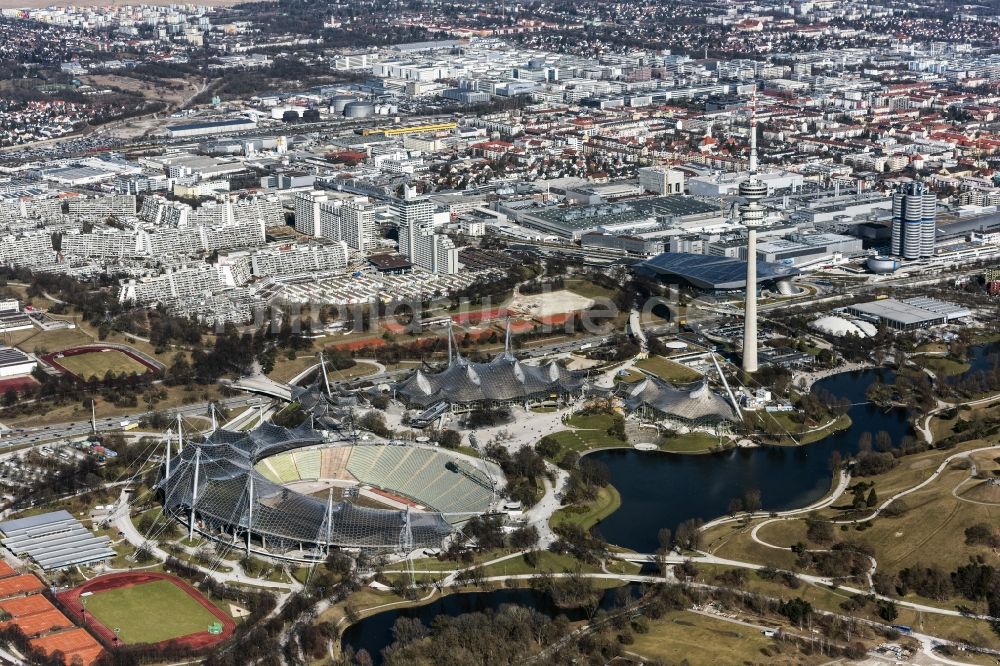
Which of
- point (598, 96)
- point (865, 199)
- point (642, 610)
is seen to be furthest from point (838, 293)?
point (598, 96)

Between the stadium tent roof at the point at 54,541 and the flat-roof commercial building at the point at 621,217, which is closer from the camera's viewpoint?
the stadium tent roof at the point at 54,541

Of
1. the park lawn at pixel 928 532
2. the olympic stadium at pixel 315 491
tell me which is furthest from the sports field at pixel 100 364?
the park lawn at pixel 928 532

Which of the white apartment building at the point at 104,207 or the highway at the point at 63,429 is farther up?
the white apartment building at the point at 104,207

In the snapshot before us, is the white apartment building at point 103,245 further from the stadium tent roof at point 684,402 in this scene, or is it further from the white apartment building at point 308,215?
the stadium tent roof at point 684,402

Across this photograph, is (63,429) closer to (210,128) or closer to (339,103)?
(210,128)

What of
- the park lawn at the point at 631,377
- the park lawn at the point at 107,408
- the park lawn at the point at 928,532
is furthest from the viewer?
the park lawn at the point at 631,377

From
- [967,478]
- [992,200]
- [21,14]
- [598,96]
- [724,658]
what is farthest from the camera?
[21,14]

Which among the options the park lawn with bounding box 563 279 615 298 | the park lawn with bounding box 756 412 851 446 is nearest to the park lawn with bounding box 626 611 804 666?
the park lawn with bounding box 756 412 851 446

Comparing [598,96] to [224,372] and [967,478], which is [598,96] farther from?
[967,478]
